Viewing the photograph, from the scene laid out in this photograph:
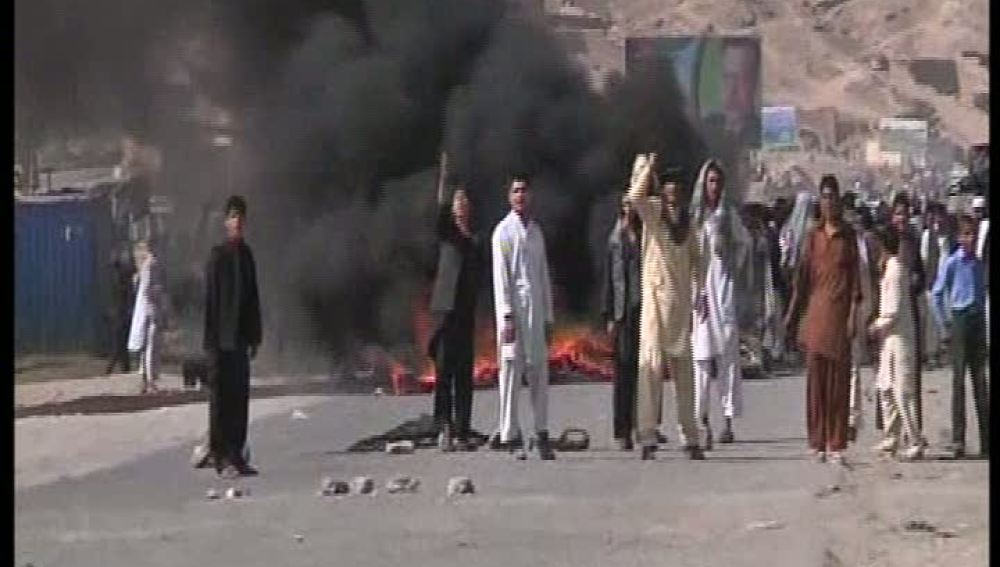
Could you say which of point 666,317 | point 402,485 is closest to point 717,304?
point 666,317

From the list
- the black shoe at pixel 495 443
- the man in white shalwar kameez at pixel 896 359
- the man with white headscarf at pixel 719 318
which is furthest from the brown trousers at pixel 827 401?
the black shoe at pixel 495 443

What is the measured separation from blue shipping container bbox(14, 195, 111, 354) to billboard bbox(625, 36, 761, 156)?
1.64 m

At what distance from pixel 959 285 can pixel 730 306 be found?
69cm

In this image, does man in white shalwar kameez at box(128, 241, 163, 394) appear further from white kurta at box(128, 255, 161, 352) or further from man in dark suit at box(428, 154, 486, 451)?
man in dark suit at box(428, 154, 486, 451)

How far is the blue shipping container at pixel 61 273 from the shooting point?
5.29m

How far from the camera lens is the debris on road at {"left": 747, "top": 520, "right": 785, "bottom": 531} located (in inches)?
218

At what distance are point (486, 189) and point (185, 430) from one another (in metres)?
1.13

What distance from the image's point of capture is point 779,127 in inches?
222

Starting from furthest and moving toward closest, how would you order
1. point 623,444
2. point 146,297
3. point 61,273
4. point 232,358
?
point 623,444
point 232,358
point 146,297
point 61,273

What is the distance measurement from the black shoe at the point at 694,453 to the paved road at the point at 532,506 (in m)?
0.03

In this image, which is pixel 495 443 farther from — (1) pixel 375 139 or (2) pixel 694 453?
(1) pixel 375 139

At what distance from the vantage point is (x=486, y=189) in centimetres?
554

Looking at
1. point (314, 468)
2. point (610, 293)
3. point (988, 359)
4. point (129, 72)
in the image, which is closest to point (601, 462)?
point (610, 293)

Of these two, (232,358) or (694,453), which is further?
(694,453)
